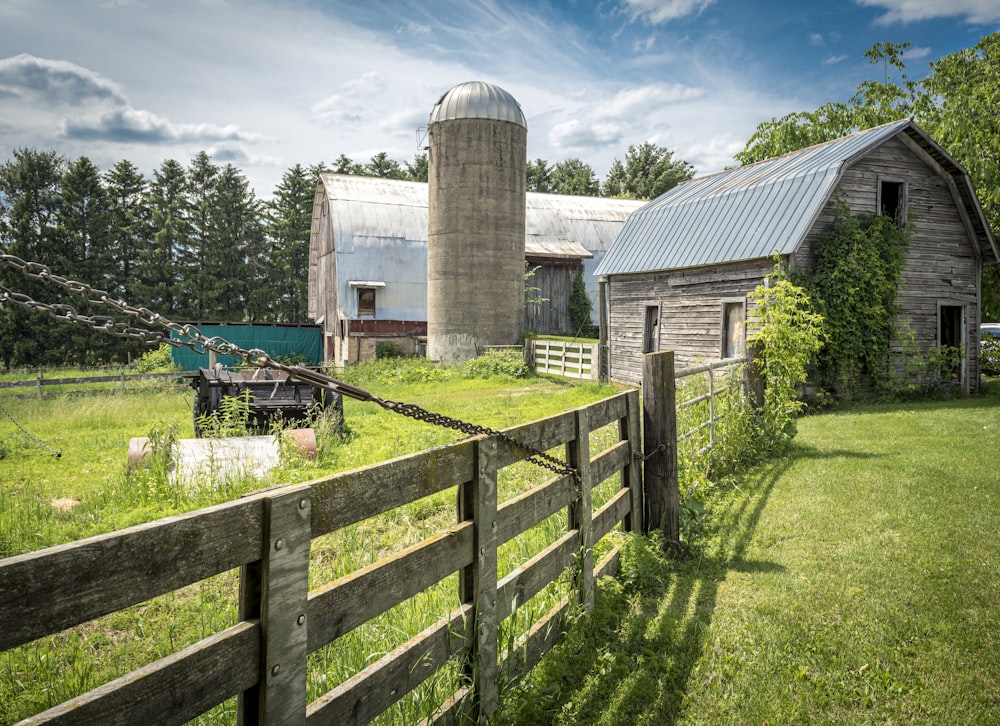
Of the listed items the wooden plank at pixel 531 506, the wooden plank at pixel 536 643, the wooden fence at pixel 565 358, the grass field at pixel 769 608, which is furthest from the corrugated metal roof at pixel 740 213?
the wooden plank at pixel 536 643

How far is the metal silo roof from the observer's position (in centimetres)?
2481

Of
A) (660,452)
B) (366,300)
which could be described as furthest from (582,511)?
(366,300)

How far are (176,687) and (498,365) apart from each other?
21.8 m

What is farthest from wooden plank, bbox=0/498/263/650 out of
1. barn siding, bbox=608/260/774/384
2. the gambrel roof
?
the gambrel roof

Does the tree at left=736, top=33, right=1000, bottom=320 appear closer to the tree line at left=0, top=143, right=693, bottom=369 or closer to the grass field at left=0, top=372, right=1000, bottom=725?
the grass field at left=0, top=372, right=1000, bottom=725

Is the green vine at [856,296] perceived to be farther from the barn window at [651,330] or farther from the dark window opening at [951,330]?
the barn window at [651,330]

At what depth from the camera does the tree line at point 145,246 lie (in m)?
40.4

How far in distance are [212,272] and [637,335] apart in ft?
118

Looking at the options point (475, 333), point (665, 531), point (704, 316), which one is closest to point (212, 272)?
point (475, 333)

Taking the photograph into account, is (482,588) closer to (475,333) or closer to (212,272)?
(475,333)

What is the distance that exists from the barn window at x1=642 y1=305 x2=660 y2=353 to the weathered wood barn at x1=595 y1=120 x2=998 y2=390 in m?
0.27

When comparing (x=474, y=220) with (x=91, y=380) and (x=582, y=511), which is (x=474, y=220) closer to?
(x=91, y=380)

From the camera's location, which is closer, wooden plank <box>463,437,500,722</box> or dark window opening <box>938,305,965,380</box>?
wooden plank <box>463,437,500,722</box>

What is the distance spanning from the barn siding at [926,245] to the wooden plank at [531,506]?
15141 mm
